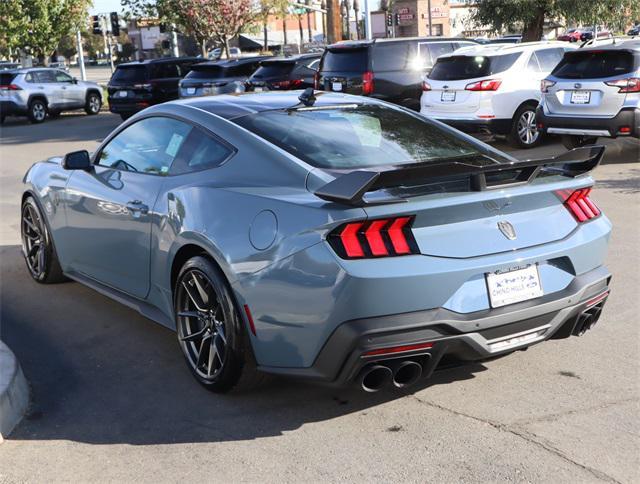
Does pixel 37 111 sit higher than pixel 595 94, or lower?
lower

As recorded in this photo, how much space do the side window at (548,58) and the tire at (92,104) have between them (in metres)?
17.6

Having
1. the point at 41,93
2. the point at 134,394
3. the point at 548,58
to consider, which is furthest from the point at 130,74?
the point at 134,394

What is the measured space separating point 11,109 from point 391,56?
14510 millimetres

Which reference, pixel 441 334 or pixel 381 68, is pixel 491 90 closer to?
pixel 381 68

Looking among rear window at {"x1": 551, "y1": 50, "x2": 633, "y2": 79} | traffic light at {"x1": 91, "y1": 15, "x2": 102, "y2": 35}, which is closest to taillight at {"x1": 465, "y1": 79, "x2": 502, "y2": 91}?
rear window at {"x1": 551, "y1": 50, "x2": 633, "y2": 79}

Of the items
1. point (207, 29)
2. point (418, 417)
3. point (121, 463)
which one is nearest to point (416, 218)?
point (418, 417)

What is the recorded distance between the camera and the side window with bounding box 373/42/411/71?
50.1ft

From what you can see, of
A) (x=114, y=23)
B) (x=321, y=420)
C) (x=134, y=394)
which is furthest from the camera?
(x=114, y=23)

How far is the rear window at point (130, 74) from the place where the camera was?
2356 centimetres

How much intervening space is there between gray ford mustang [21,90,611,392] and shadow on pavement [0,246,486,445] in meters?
0.20

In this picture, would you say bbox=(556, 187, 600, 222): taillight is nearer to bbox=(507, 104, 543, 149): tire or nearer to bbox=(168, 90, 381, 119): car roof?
bbox=(168, 90, 381, 119): car roof

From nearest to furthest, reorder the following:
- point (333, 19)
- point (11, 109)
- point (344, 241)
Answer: point (344, 241), point (11, 109), point (333, 19)

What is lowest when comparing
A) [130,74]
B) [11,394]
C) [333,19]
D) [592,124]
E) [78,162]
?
[11,394]

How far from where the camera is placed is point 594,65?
12.0 m
